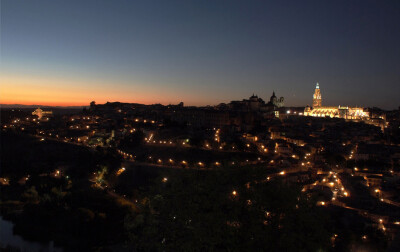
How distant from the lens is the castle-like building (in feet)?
242

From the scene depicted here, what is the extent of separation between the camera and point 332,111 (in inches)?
3164

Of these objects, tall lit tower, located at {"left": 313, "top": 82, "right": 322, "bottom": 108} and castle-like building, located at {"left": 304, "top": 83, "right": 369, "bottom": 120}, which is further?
tall lit tower, located at {"left": 313, "top": 82, "right": 322, "bottom": 108}

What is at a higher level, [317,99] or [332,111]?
[317,99]

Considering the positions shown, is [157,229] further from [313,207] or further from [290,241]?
[313,207]

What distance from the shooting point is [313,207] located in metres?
6.62

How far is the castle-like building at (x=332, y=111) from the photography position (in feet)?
242

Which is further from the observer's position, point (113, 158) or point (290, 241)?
point (113, 158)

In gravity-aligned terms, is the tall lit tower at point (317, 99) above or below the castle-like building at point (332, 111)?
above

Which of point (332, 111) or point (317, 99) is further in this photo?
point (317, 99)

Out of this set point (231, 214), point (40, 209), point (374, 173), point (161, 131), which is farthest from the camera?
point (161, 131)

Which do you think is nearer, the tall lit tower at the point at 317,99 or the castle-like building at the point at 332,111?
the castle-like building at the point at 332,111

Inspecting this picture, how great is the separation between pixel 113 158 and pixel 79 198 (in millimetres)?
9624

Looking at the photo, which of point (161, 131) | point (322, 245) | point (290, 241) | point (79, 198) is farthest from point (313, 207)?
point (161, 131)

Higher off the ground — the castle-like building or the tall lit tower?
the tall lit tower
